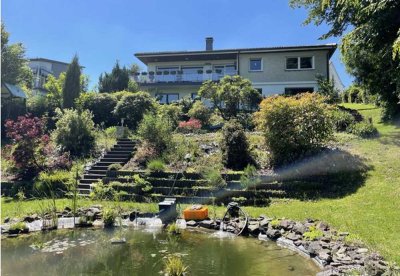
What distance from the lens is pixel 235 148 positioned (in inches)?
643

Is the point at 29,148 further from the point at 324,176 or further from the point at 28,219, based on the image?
the point at 324,176

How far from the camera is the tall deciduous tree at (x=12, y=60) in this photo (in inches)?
1391

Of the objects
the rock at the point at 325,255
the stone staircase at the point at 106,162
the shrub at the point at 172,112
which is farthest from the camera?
the shrub at the point at 172,112

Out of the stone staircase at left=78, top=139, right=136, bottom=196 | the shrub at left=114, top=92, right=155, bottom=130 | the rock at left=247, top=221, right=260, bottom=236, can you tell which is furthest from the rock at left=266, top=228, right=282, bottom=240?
the shrub at left=114, top=92, right=155, bottom=130

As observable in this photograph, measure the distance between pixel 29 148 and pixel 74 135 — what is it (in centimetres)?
341

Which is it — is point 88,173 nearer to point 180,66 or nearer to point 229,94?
point 229,94

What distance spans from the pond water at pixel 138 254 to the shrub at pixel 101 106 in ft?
54.1

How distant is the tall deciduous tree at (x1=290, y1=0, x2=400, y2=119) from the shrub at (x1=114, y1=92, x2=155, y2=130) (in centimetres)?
1104

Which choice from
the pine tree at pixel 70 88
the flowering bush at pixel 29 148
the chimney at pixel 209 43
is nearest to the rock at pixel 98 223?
the flowering bush at pixel 29 148

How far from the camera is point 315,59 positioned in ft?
113

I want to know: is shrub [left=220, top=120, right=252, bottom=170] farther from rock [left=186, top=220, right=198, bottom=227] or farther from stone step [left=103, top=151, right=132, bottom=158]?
stone step [left=103, top=151, right=132, bottom=158]

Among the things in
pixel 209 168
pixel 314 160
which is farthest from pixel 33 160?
pixel 314 160

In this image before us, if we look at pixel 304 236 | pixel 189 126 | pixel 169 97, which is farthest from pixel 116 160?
pixel 169 97

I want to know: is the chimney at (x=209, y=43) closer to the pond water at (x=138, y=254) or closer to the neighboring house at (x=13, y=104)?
the neighboring house at (x=13, y=104)
